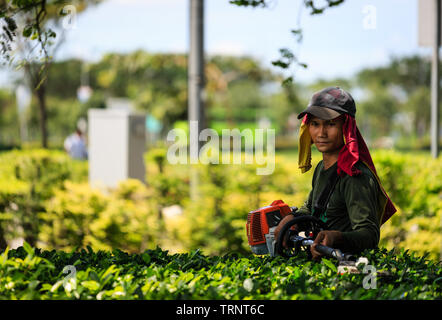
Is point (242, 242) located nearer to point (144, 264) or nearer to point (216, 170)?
point (216, 170)

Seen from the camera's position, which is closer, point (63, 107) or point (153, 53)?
point (153, 53)

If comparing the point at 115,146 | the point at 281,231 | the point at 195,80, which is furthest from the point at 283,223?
the point at 115,146

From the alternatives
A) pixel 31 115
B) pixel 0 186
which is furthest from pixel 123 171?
pixel 31 115

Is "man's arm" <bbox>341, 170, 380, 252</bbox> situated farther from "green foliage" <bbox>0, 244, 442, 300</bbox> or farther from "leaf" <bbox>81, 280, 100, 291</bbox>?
"leaf" <bbox>81, 280, 100, 291</bbox>

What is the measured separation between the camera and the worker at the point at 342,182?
9.51ft

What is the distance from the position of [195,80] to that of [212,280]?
541 centimetres

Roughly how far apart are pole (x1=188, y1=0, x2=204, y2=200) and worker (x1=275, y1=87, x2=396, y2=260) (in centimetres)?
431

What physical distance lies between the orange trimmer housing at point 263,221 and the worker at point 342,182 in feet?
0.31

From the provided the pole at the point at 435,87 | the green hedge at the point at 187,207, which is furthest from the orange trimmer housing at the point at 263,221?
the pole at the point at 435,87

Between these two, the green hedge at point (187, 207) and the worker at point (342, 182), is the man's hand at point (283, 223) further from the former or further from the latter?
the green hedge at point (187, 207)

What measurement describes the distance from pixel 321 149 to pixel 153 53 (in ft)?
97.9

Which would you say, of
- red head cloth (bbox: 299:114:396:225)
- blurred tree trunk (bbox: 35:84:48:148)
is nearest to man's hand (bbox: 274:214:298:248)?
red head cloth (bbox: 299:114:396:225)

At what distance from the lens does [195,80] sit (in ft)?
26.0

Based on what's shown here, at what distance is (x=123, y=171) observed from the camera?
1184 centimetres
